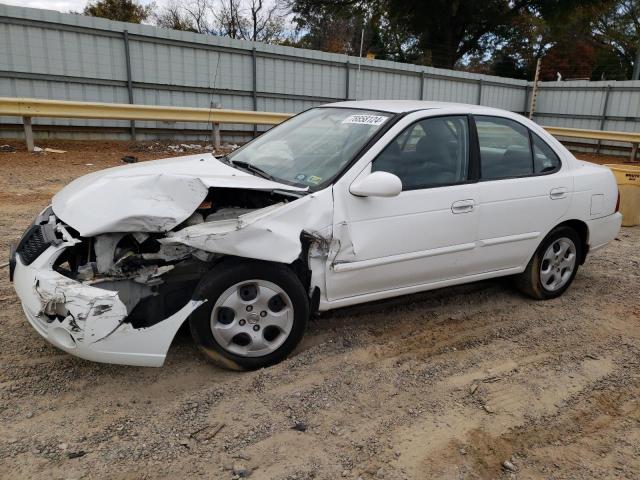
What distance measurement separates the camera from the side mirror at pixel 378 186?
3307mm

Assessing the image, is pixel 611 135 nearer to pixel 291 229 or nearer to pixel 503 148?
pixel 503 148

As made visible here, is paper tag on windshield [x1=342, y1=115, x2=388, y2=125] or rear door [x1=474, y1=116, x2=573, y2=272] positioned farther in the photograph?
rear door [x1=474, y1=116, x2=573, y2=272]

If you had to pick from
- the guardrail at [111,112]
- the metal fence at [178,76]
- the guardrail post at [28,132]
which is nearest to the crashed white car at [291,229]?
the metal fence at [178,76]

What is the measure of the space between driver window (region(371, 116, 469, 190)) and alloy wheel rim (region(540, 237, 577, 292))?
127 centimetres

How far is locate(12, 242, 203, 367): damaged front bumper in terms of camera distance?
2740mm

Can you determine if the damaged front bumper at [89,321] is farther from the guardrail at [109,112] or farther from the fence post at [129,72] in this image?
the fence post at [129,72]

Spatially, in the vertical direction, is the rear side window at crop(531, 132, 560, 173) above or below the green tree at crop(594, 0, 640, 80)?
below

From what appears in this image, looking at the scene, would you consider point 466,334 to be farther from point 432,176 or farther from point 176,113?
point 176,113

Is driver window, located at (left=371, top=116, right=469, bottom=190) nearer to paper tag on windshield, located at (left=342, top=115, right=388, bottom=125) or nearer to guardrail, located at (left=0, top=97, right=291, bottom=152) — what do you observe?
paper tag on windshield, located at (left=342, top=115, right=388, bottom=125)

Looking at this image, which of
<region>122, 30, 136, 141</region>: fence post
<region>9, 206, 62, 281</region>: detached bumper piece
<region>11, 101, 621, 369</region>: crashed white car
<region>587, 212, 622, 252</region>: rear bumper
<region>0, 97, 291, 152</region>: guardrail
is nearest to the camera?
<region>11, 101, 621, 369</region>: crashed white car

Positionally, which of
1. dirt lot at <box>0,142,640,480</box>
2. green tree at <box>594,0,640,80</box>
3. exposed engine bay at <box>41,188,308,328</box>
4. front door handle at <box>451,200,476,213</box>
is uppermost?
green tree at <box>594,0,640,80</box>

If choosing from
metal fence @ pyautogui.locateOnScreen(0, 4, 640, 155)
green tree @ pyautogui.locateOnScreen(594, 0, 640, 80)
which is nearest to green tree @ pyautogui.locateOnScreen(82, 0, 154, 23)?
metal fence @ pyautogui.locateOnScreen(0, 4, 640, 155)

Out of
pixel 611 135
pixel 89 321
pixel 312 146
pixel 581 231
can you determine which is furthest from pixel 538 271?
pixel 611 135

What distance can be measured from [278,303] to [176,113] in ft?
30.2
